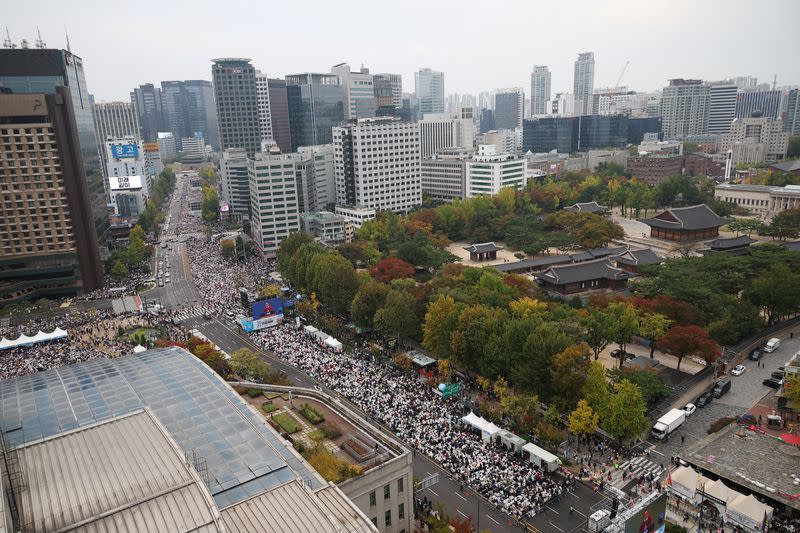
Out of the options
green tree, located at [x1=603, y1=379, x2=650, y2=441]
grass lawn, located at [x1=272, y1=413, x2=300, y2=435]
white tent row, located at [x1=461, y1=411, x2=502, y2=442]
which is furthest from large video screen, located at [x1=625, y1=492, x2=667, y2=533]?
grass lawn, located at [x1=272, y1=413, x2=300, y2=435]

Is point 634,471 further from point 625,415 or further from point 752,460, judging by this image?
point 752,460

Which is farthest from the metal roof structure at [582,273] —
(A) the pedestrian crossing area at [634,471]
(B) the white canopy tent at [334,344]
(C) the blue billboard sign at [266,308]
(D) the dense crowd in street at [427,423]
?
Answer: (A) the pedestrian crossing area at [634,471]

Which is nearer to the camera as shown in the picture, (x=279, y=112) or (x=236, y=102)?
(x=236, y=102)

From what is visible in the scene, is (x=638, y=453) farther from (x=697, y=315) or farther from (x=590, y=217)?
(x=590, y=217)

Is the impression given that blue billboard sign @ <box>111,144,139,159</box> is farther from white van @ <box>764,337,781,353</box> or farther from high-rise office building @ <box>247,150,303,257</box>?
white van @ <box>764,337,781,353</box>

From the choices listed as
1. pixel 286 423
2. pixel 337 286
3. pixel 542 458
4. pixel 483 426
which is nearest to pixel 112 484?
pixel 286 423

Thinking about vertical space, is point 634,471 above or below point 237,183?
below

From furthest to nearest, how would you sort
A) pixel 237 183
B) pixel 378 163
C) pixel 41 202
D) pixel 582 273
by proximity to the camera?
pixel 237 183 < pixel 378 163 < pixel 41 202 < pixel 582 273
